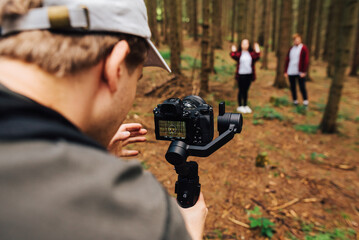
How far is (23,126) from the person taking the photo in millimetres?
534

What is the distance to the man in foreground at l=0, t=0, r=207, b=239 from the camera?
50cm

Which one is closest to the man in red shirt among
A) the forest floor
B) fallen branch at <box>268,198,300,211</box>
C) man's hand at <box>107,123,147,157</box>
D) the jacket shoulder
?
the forest floor

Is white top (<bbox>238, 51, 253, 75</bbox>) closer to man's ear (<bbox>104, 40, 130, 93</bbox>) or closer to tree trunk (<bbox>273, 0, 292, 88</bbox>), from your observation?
tree trunk (<bbox>273, 0, 292, 88</bbox>)

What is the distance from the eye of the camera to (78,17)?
29.7 inches

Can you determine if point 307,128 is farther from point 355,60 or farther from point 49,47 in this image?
point 355,60

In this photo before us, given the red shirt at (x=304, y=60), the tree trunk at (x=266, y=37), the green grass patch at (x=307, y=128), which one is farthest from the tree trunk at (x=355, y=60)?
the green grass patch at (x=307, y=128)

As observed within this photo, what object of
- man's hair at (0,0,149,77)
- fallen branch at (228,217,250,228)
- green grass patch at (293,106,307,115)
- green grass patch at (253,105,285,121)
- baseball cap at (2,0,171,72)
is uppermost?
baseball cap at (2,0,171,72)

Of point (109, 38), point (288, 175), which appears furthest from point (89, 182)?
point (288, 175)

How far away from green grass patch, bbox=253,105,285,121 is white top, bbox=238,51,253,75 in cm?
134

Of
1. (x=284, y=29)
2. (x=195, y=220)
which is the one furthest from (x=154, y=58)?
(x=284, y=29)

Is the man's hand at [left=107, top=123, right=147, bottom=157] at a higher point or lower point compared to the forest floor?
higher

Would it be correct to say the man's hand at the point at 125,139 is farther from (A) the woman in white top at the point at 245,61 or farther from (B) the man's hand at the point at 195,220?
(A) the woman in white top at the point at 245,61

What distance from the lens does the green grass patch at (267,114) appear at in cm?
700

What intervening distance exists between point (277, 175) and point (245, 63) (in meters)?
3.71
